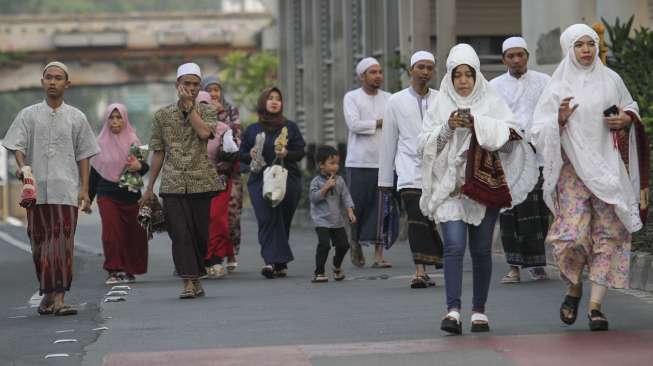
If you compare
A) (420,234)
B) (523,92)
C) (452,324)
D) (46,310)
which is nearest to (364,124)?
(523,92)

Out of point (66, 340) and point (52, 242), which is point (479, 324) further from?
point (52, 242)

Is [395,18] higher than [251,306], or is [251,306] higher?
[395,18]

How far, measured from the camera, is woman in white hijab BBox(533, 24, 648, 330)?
468 inches

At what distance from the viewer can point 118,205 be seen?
17.7 m

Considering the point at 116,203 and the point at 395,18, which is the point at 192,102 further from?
the point at 395,18

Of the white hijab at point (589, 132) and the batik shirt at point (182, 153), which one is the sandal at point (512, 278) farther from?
the white hijab at point (589, 132)

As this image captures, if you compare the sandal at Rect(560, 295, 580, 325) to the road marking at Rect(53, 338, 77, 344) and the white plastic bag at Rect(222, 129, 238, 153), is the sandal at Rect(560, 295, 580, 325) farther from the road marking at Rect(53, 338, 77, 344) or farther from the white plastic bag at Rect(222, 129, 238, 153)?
the white plastic bag at Rect(222, 129, 238, 153)

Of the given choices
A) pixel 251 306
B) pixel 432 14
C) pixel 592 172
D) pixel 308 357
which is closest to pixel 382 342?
pixel 308 357

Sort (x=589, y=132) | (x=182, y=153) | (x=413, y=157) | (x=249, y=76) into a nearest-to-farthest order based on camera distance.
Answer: (x=589, y=132) < (x=182, y=153) < (x=413, y=157) < (x=249, y=76)

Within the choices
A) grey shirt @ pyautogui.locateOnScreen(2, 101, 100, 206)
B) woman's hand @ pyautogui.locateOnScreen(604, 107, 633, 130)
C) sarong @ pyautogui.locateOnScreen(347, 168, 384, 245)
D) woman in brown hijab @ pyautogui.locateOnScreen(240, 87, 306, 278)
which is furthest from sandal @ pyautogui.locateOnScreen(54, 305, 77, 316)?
sarong @ pyautogui.locateOnScreen(347, 168, 384, 245)

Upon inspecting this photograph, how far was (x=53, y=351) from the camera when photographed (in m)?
11.6

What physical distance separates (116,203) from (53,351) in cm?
609

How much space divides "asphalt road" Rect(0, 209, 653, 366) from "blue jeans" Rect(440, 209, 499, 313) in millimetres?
239

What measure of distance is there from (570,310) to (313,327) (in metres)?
1.64
